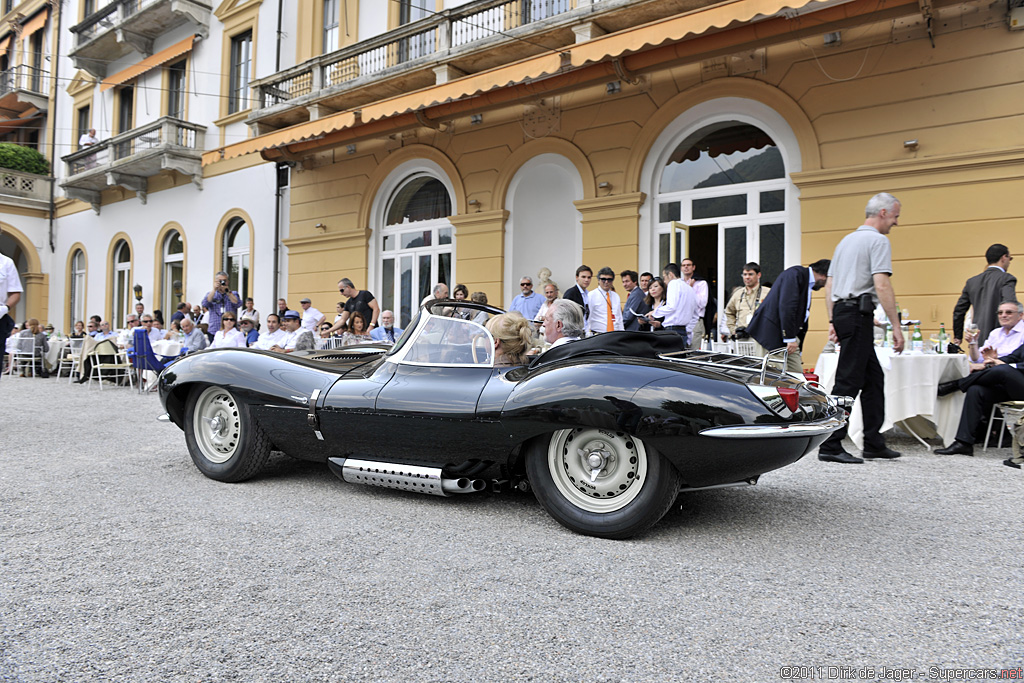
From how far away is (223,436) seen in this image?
4227mm

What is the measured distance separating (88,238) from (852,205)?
2309 cm

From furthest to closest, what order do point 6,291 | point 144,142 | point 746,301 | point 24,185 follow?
point 24,185 → point 144,142 → point 746,301 → point 6,291

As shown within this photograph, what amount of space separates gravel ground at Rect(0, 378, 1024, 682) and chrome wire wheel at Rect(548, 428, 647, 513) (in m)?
0.20

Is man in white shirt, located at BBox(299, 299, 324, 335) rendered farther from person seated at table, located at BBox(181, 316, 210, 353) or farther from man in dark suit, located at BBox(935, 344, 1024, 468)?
man in dark suit, located at BBox(935, 344, 1024, 468)

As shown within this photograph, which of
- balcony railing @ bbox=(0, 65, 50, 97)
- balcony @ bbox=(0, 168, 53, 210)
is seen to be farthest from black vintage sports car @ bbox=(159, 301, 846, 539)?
balcony railing @ bbox=(0, 65, 50, 97)

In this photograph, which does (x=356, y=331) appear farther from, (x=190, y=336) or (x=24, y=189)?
(x=24, y=189)

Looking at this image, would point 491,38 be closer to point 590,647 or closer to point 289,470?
point 289,470

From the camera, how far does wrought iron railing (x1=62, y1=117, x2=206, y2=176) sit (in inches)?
671

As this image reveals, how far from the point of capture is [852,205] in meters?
8.15

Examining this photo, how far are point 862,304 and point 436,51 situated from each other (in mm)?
9057

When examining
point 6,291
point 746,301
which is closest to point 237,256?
point 6,291

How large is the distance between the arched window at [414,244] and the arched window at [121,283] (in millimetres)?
11604

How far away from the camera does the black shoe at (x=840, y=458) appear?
4855 mm

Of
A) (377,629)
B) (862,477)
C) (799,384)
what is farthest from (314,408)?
(862,477)
